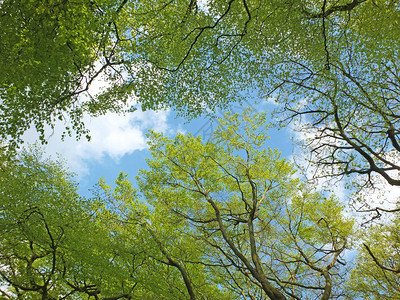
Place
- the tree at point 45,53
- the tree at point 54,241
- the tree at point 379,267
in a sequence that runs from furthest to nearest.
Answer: the tree at point 379,267, the tree at point 54,241, the tree at point 45,53

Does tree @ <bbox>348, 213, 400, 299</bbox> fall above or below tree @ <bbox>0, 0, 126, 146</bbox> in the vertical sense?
below

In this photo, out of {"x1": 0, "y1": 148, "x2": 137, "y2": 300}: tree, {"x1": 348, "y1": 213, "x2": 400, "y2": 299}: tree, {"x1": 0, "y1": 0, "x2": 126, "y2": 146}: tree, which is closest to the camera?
{"x1": 0, "y1": 0, "x2": 126, "y2": 146}: tree

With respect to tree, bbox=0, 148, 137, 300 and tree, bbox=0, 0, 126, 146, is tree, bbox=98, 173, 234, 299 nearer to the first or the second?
tree, bbox=0, 148, 137, 300

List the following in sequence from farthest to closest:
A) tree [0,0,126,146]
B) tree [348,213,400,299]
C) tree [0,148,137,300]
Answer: tree [348,213,400,299] < tree [0,148,137,300] < tree [0,0,126,146]

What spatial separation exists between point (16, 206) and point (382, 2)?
14.7 meters

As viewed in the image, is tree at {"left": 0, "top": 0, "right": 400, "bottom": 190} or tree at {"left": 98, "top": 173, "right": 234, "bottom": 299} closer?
tree at {"left": 0, "top": 0, "right": 400, "bottom": 190}

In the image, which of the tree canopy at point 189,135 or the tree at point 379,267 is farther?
the tree at point 379,267

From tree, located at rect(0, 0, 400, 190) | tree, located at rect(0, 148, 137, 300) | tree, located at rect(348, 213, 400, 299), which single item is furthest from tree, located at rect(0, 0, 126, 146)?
tree, located at rect(348, 213, 400, 299)

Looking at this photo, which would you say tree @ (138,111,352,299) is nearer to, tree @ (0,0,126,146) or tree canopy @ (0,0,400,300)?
tree canopy @ (0,0,400,300)

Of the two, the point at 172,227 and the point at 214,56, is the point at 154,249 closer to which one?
the point at 172,227

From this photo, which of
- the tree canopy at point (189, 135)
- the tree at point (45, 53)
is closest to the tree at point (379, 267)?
the tree canopy at point (189, 135)

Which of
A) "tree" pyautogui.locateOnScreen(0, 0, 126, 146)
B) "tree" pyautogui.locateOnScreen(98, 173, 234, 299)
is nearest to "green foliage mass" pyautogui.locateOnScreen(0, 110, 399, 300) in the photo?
"tree" pyautogui.locateOnScreen(98, 173, 234, 299)

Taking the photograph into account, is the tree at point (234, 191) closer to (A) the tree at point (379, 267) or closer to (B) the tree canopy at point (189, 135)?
(B) the tree canopy at point (189, 135)

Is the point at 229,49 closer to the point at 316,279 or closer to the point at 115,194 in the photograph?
the point at 115,194
